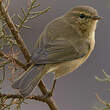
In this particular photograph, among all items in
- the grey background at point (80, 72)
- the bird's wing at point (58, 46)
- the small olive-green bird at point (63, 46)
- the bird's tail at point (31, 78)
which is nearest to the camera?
the bird's tail at point (31, 78)

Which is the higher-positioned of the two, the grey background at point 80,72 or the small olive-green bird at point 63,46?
the small olive-green bird at point 63,46

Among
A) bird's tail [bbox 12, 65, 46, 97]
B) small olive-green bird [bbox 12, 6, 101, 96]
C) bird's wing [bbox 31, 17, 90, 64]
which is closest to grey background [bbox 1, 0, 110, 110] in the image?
small olive-green bird [bbox 12, 6, 101, 96]

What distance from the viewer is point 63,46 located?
3979 mm

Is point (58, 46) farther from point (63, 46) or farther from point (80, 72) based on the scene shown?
point (80, 72)

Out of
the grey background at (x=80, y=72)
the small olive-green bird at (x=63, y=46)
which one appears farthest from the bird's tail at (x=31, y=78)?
the grey background at (x=80, y=72)

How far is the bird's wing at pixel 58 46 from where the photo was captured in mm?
3624

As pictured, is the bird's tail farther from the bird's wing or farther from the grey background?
the grey background

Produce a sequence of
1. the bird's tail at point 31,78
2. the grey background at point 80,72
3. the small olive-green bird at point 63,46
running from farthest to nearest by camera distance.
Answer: the grey background at point 80,72 → the small olive-green bird at point 63,46 → the bird's tail at point 31,78

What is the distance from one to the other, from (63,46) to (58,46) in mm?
93

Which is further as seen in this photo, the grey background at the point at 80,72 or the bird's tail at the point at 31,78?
the grey background at the point at 80,72

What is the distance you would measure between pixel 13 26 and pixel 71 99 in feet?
19.0

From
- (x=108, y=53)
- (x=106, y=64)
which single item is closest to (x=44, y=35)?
(x=106, y=64)

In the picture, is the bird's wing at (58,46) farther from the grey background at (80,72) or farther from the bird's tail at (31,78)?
the grey background at (80,72)

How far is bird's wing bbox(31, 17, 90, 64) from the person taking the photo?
3624 millimetres
